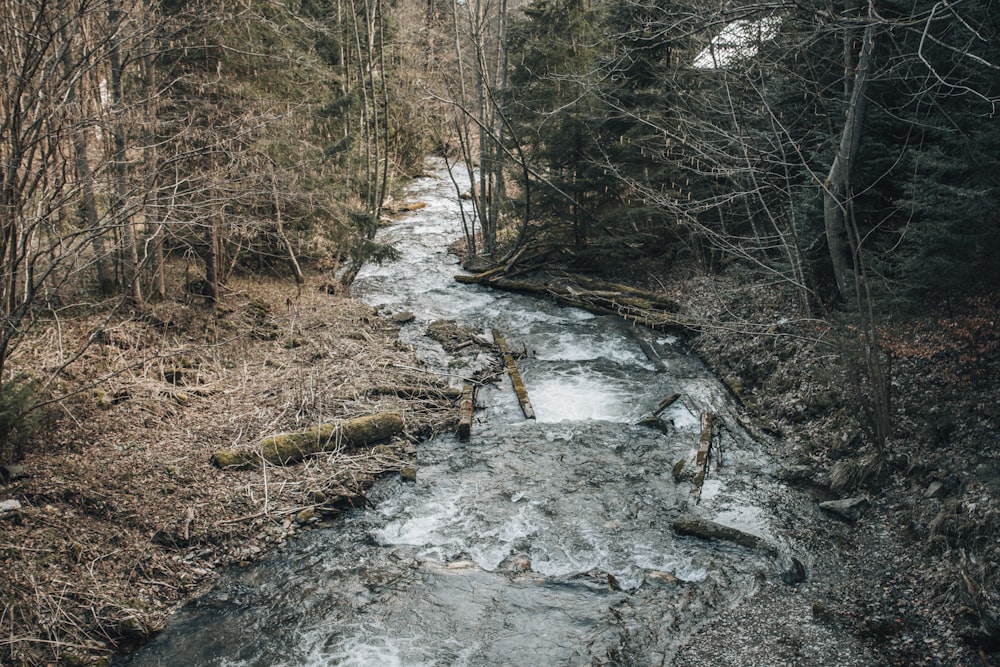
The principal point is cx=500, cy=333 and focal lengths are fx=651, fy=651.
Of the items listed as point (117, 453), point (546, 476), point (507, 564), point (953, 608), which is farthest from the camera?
point (546, 476)

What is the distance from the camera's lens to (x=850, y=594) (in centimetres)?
623

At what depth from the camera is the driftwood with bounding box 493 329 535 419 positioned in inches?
435

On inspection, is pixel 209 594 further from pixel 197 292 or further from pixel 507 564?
pixel 197 292

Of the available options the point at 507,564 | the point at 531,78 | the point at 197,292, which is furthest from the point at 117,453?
the point at 531,78

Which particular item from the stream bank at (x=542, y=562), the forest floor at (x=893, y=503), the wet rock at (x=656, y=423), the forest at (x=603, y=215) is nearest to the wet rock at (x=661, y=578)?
the stream bank at (x=542, y=562)

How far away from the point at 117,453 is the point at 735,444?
27.7ft

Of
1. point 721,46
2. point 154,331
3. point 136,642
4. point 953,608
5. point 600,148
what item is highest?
point 721,46

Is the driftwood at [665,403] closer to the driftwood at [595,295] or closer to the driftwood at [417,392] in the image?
the driftwood at [595,295]

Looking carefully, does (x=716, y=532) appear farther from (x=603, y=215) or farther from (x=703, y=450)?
(x=603, y=215)

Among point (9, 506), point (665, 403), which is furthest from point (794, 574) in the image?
point (9, 506)

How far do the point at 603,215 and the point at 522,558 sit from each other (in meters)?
12.3

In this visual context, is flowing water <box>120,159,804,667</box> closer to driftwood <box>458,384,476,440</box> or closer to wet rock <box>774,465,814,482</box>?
driftwood <box>458,384,476,440</box>

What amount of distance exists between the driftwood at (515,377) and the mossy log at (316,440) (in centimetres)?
216

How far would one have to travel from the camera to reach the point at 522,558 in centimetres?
732
